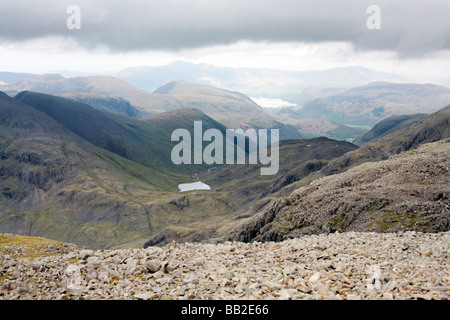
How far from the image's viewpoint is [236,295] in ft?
67.6

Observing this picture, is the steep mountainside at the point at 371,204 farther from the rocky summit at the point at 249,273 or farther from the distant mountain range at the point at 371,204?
the rocky summit at the point at 249,273

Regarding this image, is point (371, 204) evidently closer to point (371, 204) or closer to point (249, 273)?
point (371, 204)

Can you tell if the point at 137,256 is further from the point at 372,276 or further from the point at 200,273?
the point at 372,276

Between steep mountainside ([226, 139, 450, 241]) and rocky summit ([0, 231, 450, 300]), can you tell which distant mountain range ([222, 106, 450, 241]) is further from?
rocky summit ([0, 231, 450, 300])

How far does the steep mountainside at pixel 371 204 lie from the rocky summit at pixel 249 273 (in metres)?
22.9

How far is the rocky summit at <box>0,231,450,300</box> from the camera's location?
2048cm

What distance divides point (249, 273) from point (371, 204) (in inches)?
1825

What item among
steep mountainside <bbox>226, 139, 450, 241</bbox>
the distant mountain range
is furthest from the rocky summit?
the distant mountain range

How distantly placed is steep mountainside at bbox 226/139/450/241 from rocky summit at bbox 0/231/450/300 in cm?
2289

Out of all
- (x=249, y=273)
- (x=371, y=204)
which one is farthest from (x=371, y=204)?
(x=249, y=273)

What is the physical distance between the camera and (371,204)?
210 feet

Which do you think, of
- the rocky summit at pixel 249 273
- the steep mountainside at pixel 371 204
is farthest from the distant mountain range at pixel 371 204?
the rocky summit at pixel 249 273
